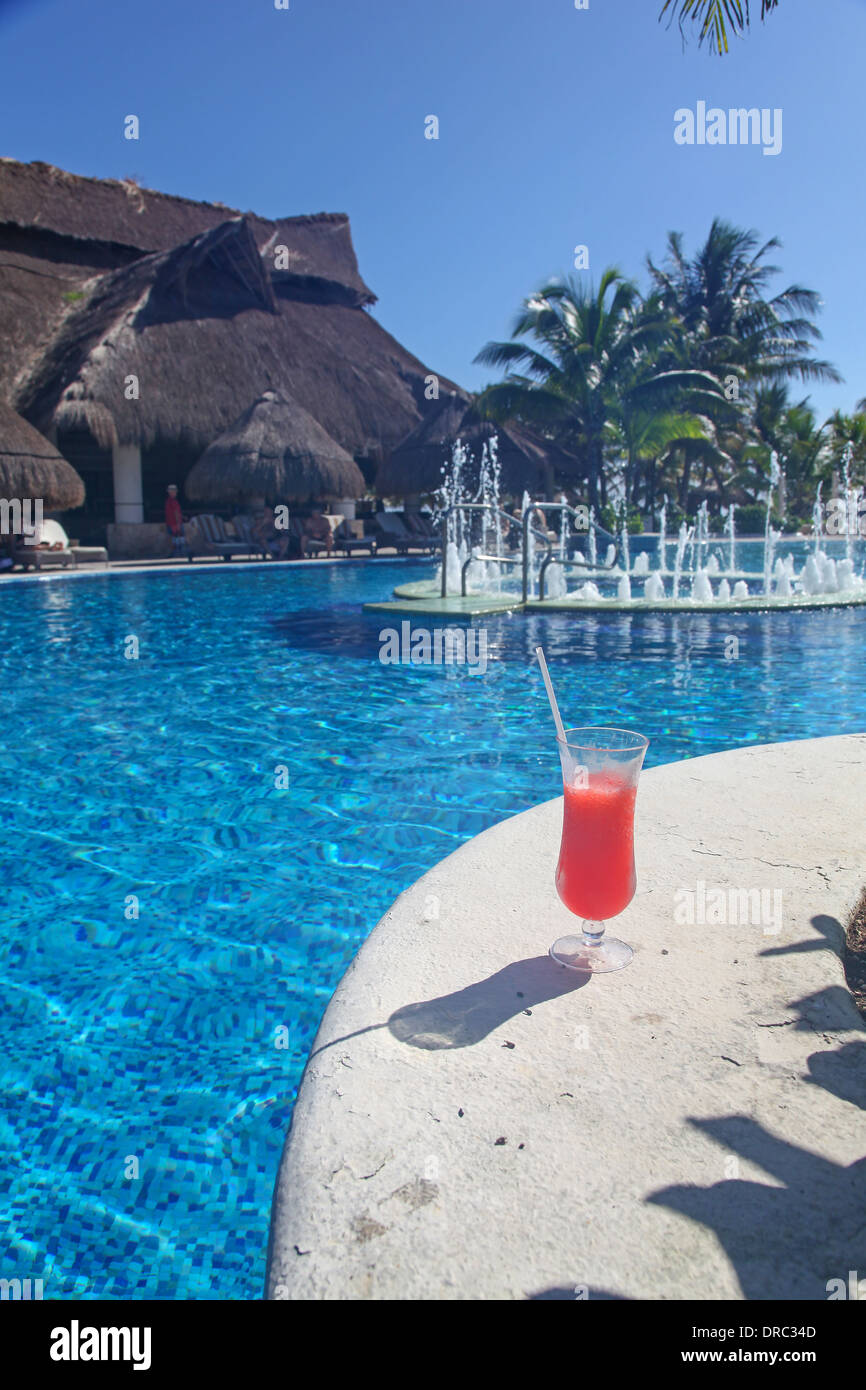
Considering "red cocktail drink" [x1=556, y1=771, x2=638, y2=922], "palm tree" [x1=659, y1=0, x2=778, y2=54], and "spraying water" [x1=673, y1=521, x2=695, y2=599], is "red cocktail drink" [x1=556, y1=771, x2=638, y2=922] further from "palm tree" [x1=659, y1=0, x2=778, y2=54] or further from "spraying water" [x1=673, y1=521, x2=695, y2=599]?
"spraying water" [x1=673, y1=521, x2=695, y2=599]

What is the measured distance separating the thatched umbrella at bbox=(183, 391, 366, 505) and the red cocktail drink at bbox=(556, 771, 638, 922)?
15.9 metres

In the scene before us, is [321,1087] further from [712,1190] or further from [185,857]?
[185,857]

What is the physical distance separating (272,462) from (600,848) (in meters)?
16.1

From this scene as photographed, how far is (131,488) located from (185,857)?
14.7m

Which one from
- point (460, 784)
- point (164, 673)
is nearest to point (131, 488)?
point (164, 673)

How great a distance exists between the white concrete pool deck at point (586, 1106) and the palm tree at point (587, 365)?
57.8 feet

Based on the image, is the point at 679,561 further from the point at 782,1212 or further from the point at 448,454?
the point at 782,1212

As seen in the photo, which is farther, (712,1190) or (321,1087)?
(321,1087)

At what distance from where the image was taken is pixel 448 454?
19156mm

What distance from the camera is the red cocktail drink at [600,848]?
1.73m

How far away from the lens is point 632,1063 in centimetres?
146

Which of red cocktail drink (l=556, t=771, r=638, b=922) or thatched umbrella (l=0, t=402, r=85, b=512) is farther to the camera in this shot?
thatched umbrella (l=0, t=402, r=85, b=512)

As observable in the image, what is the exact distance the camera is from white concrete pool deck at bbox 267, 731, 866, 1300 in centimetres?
108

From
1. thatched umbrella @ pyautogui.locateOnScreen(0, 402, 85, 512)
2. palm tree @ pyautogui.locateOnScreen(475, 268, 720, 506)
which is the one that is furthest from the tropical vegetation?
thatched umbrella @ pyautogui.locateOnScreen(0, 402, 85, 512)
